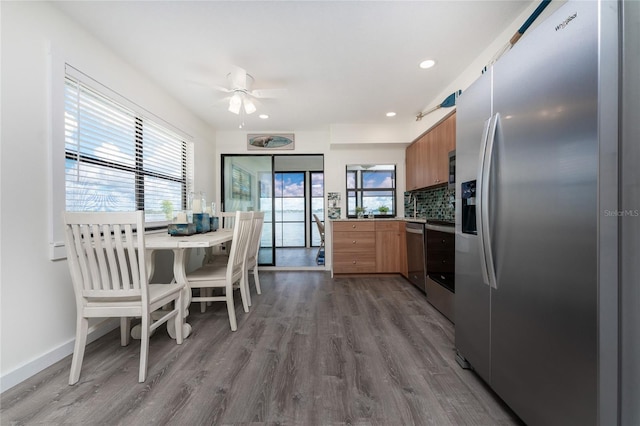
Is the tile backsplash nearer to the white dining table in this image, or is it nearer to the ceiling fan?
the ceiling fan

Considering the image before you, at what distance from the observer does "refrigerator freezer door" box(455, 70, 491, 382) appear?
1.27 metres

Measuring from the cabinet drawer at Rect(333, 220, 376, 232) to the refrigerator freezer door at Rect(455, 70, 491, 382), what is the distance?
7.38ft

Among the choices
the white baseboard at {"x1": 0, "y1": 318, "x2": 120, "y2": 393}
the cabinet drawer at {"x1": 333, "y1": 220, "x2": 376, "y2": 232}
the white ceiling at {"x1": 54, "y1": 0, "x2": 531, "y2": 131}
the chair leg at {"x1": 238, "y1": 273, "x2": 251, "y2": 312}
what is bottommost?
the white baseboard at {"x1": 0, "y1": 318, "x2": 120, "y2": 393}

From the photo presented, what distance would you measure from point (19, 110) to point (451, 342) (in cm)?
325

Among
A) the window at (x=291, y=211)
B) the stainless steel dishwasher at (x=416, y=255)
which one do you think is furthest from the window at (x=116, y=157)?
the window at (x=291, y=211)

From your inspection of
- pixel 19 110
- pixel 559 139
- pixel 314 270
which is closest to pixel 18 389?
pixel 19 110

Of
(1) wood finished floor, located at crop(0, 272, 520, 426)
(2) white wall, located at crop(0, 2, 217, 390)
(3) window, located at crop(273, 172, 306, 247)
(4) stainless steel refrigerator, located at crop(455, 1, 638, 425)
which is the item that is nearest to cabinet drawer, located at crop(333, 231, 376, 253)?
(1) wood finished floor, located at crop(0, 272, 520, 426)

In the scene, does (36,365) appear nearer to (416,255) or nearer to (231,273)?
(231,273)

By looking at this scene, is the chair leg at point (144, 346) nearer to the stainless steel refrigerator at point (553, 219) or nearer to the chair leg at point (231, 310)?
the chair leg at point (231, 310)

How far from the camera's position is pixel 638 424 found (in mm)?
750

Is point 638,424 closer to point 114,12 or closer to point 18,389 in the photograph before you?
point 18,389

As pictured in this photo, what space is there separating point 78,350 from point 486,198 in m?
2.41

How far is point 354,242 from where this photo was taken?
12.5 ft

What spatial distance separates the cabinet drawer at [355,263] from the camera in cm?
379
